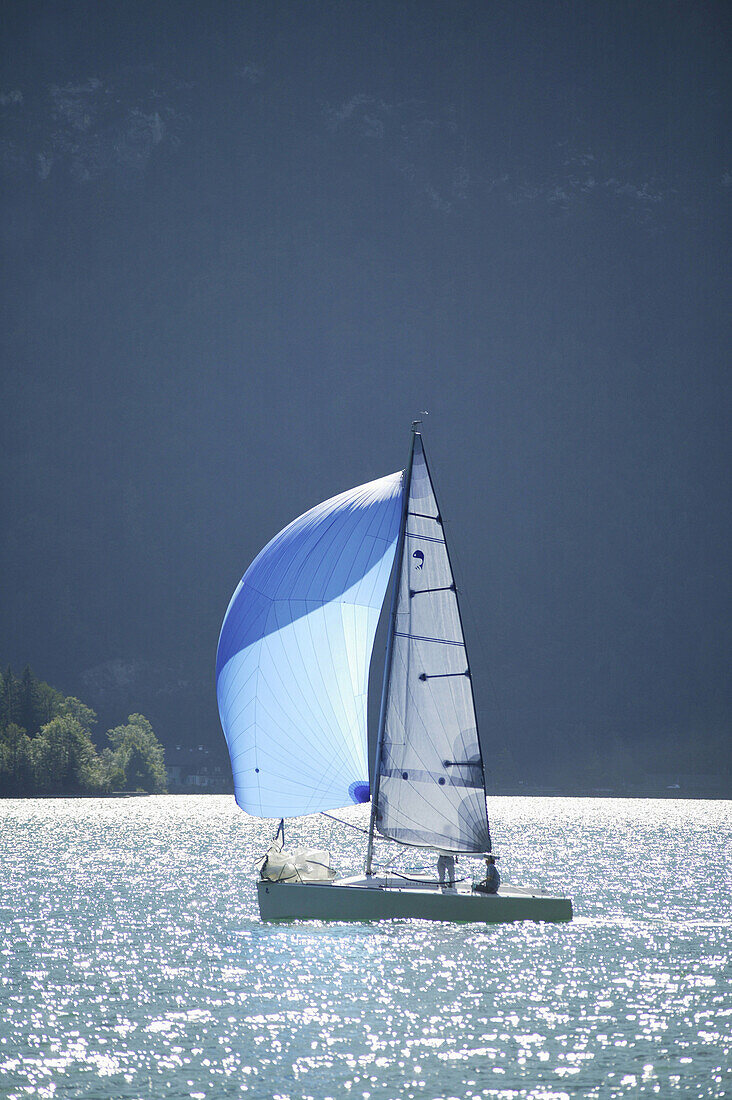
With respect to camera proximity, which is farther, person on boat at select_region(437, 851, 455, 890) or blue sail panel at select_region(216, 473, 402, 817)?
person on boat at select_region(437, 851, 455, 890)

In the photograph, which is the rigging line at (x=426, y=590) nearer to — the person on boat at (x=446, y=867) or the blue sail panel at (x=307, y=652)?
the blue sail panel at (x=307, y=652)

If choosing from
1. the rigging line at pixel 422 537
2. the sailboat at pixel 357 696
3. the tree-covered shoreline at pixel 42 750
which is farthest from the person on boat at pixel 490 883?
the tree-covered shoreline at pixel 42 750

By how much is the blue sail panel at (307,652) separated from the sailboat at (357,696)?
5 centimetres

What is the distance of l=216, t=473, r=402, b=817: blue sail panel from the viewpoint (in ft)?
136

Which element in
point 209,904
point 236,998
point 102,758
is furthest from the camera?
point 102,758

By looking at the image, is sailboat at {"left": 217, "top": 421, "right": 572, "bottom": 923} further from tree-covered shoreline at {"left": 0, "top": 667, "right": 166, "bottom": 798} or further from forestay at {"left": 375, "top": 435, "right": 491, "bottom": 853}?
tree-covered shoreline at {"left": 0, "top": 667, "right": 166, "bottom": 798}

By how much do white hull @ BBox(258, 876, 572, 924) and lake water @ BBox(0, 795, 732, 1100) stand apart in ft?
3.64

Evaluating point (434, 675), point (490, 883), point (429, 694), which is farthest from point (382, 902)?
point (434, 675)

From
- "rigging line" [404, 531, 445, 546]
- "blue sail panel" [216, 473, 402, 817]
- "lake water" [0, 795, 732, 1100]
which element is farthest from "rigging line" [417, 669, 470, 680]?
"lake water" [0, 795, 732, 1100]

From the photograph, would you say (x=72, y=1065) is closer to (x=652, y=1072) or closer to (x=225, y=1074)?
(x=225, y=1074)

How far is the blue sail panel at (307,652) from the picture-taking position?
136 feet

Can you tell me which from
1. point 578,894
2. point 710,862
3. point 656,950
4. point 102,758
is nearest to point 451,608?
point 656,950

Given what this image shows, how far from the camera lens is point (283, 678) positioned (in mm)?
41844

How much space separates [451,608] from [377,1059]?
1848cm
